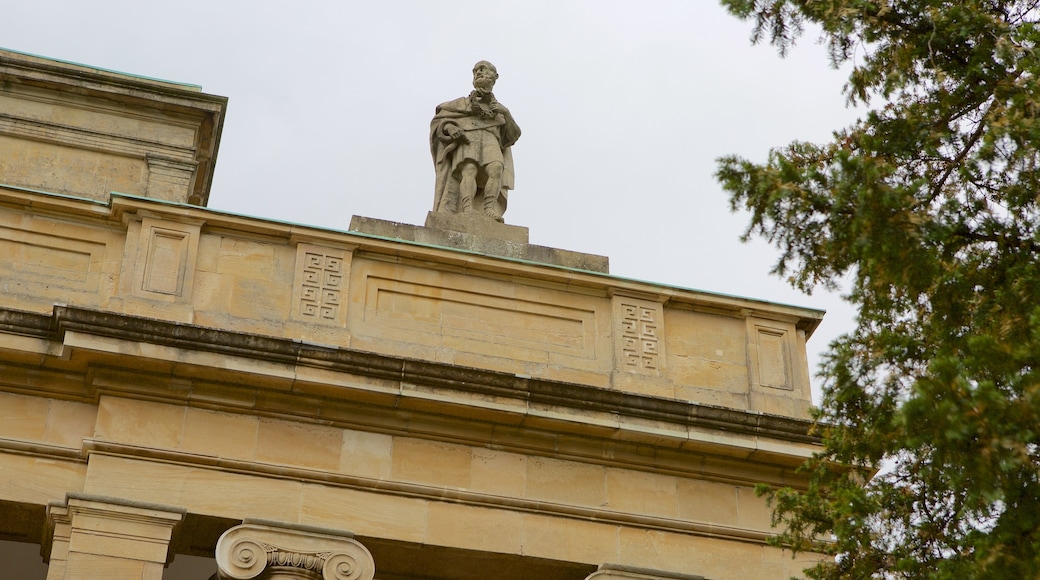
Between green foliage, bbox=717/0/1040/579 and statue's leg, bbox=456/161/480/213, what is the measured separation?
6.37 metres

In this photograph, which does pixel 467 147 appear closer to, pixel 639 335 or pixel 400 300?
pixel 400 300

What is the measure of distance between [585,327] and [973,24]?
652 centimetres

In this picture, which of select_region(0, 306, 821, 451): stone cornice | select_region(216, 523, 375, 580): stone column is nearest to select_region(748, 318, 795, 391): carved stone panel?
select_region(0, 306, 821, 451): stone cornice

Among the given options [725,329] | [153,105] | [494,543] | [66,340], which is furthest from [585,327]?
[153,105]

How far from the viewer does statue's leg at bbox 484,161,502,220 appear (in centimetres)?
1894

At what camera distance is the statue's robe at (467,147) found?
62.7 ft

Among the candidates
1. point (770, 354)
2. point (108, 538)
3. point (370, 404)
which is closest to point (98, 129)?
point (370, 404)

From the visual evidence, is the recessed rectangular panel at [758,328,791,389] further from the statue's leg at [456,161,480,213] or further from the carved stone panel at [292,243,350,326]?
the carved stone panel at [292,243,350,326]

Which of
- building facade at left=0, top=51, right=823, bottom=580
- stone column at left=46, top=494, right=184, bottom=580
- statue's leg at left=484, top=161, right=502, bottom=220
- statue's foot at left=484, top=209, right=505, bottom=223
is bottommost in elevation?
stone column at left=46, top=494, right=184, bottom=580

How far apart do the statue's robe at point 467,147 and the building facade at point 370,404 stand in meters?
1.07

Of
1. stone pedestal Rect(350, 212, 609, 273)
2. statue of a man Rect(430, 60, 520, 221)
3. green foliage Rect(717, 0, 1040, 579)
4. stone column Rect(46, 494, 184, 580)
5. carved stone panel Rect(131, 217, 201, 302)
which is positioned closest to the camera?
green foliage Rect(717, 0, 1040, 579)

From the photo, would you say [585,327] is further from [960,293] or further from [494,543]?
[960,293]

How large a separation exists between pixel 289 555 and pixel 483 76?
674cm

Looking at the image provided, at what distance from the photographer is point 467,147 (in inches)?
755
